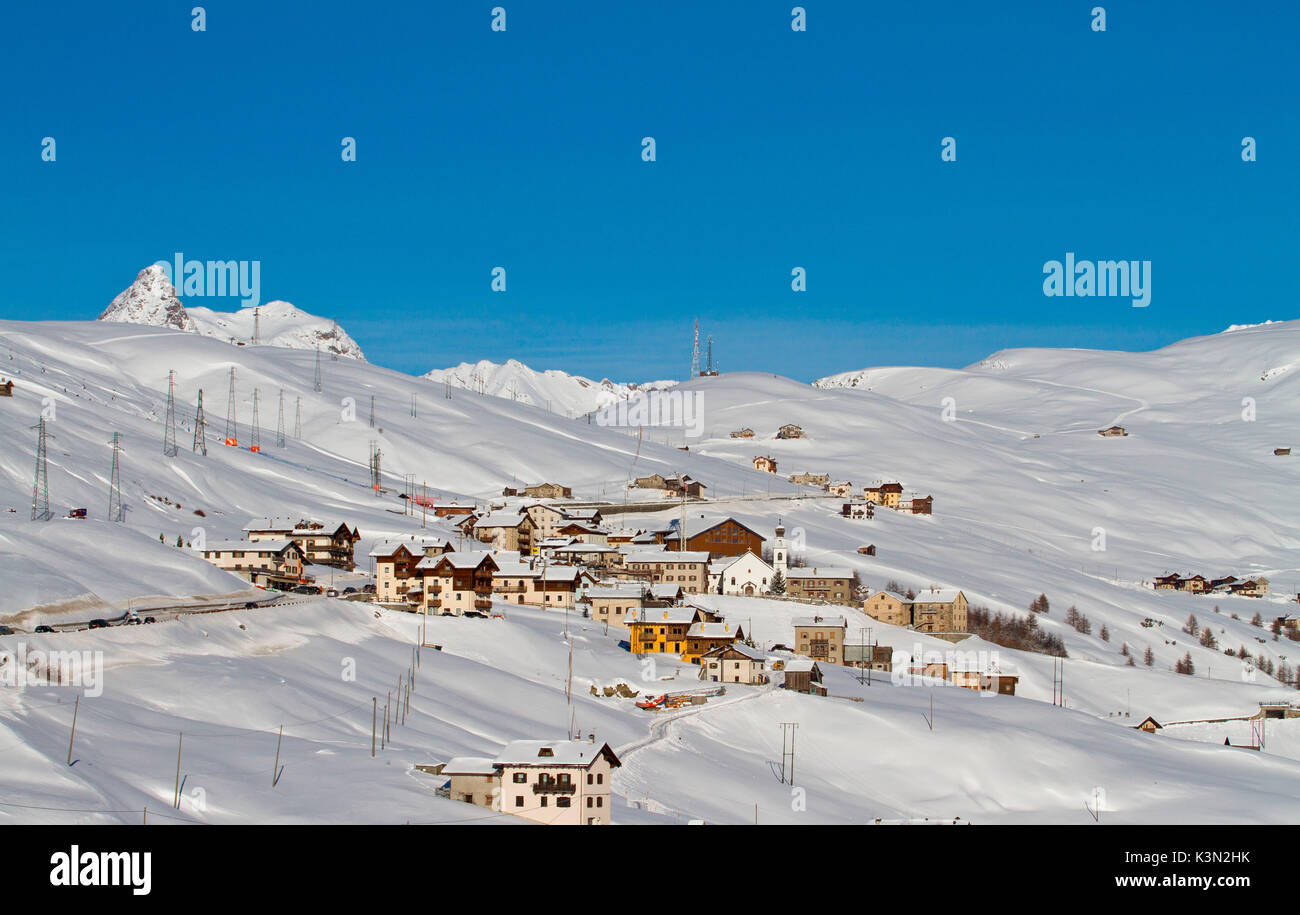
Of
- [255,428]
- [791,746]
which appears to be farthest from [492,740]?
[255,428]

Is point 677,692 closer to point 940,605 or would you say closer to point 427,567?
point 427,567

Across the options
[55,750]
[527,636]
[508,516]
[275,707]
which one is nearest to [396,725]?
[275,707]

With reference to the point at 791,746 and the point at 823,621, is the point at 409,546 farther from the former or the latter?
the point at 791,746

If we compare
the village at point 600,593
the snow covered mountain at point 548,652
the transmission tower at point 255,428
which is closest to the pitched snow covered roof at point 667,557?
the village at point 600,593

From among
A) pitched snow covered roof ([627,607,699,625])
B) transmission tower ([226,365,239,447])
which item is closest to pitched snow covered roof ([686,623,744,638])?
pitched snow covered roof ([627,607,699,625])

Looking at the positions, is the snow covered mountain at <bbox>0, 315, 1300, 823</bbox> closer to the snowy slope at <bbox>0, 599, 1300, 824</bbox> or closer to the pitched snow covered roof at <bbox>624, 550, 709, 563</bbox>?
the snowy slope at <bbox>0, 599, 1300, 824</bbox>

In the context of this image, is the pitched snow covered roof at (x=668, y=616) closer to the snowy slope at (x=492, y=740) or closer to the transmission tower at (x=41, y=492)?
the snowy slope at (x=492, y=740)
